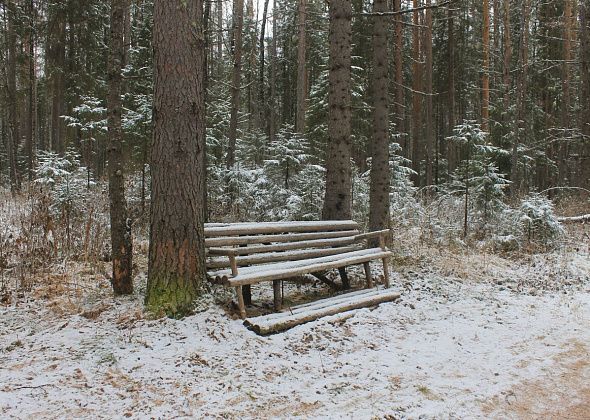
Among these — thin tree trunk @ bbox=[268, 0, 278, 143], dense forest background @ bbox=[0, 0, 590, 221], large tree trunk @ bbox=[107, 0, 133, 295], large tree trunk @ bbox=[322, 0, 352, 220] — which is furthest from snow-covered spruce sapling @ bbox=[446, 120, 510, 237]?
thin tree trunk @ bbox=[268, 0, 278, 143]

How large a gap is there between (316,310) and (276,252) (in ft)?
3.69

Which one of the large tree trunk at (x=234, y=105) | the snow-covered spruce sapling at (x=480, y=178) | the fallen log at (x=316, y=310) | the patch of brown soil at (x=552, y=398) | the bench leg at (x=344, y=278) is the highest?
the large tree trunk at (x=234, y=105)

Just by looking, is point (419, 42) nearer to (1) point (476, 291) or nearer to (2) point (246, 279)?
(1) point (476, 291)

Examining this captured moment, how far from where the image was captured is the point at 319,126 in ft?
54.6

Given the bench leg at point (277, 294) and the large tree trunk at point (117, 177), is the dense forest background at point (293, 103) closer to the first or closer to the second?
the large tree trunk at point (117, 177)

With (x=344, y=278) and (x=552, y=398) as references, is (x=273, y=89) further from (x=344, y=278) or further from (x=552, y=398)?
(x=552, y=398)

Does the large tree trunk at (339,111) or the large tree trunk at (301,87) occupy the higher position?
the large tree trunk at (301,87)

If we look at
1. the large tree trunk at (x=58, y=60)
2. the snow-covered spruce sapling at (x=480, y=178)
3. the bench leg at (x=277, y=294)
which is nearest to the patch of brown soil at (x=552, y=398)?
the bench leg at (x=277, y=294)

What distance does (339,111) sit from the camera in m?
7.87

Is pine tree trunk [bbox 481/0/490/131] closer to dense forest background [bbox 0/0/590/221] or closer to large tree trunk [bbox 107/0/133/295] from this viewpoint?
dense forest background [bbox 0/0/590/221]

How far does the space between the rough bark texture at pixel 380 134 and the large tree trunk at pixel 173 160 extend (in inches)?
179

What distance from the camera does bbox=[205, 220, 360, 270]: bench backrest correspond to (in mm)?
5422

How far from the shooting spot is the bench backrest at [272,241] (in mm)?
5422

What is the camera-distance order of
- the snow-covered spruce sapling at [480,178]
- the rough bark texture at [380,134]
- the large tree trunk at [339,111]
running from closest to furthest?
Answer: the large tree trunk at [339,111]
the rough bark texture at [380,134]
the snow-covered spruce sapling at [480,178]
